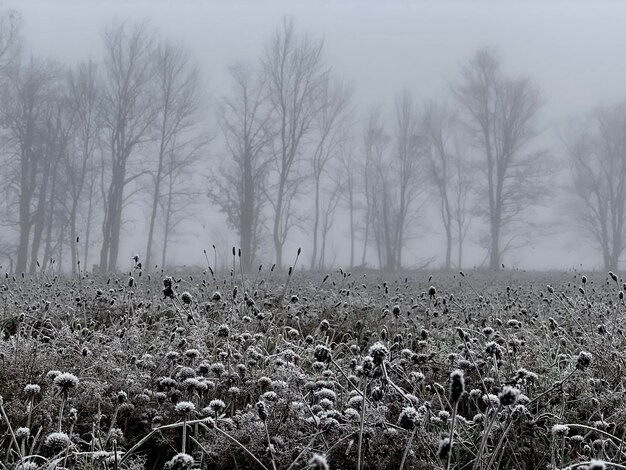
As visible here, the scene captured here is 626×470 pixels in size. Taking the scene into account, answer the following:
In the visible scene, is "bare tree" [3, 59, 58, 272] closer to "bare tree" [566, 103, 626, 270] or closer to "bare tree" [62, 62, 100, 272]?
"bare tree" [62, 62, 100, 272]

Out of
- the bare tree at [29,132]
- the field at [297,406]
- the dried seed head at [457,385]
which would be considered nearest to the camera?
the dried seed head at [457,385]

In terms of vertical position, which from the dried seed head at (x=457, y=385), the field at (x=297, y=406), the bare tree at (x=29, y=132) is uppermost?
the bare tree at (x=29, y=132)

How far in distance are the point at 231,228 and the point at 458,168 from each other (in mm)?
19874

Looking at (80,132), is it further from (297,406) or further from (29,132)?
(297,406)

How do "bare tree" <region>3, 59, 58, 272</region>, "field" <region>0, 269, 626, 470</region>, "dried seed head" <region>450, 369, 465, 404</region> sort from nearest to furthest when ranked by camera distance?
"dried seed head" <region>450, 369, 465, 404</region>, "field" <region>0, 269, 626, 470</region>, "bare tree" <region>3, 59, 58, 272</region>

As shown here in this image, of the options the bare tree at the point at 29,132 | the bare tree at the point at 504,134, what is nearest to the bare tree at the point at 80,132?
the bare tree at the point at 29,132

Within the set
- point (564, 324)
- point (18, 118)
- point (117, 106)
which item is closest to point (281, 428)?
point (564, 324)

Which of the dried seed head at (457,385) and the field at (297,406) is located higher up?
the dried seed head at (457,385)

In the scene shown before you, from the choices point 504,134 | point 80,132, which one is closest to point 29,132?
point 80,132

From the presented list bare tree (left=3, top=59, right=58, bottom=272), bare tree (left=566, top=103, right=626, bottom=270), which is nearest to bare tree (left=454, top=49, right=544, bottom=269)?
bare tree (left=566, top=103, right=626, bottom=270)

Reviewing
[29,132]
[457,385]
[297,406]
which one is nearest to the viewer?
[457,385]

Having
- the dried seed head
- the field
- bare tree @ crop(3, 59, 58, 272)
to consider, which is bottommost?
the field

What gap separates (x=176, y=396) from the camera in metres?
3.14

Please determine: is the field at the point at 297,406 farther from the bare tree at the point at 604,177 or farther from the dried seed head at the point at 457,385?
the bare tree at the point at 604,177
